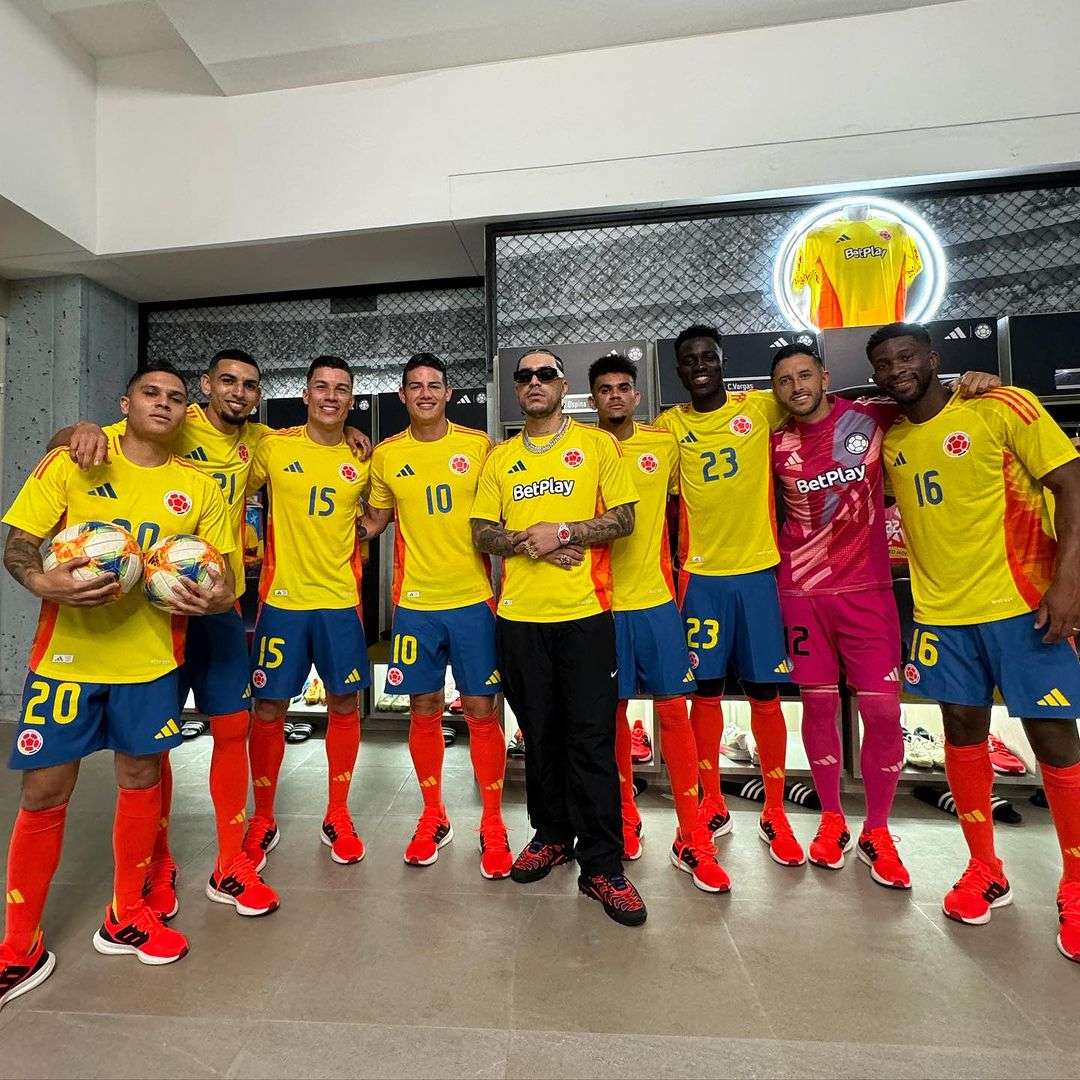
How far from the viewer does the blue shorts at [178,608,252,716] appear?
212 centimetres

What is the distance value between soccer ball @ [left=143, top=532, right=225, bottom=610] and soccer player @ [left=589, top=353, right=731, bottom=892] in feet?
4.47

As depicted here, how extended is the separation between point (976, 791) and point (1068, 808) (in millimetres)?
239

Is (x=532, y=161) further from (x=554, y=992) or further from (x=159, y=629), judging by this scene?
(x=554, y=992)

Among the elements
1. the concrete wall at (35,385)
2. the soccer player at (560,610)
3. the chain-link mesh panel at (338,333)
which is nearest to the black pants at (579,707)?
the soccer player at (560,610)

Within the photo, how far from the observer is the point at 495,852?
7.55 ft

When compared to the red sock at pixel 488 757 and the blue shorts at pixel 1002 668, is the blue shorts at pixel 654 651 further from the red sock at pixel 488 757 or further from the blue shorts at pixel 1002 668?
the blue shorts at pixel 1002 668

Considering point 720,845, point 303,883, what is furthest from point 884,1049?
point 303,883

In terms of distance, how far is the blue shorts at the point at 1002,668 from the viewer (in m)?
1.89

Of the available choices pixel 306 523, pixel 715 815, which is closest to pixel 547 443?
pixel 306 523

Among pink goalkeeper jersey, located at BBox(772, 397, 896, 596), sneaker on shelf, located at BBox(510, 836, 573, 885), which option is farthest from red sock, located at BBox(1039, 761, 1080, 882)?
sneaker on shelf, located at BBox(510, 836, 573, 885)

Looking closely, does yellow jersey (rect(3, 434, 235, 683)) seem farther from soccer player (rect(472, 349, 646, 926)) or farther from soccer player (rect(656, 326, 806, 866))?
soccer player (rect(656, 326, 806, 866))

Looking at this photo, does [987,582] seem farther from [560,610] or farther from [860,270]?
[860,270]

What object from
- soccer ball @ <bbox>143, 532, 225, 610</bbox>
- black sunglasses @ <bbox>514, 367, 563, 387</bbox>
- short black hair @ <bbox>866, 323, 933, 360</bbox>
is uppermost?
short black hair @ <bbox>866, 323, 933, 360</bbox>

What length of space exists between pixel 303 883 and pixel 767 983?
5.30 ft
